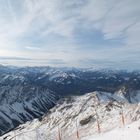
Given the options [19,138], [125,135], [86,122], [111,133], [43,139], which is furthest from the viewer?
[86,122]

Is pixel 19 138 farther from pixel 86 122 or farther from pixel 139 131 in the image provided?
pixel 139 131

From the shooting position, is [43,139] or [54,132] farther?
[54,132]

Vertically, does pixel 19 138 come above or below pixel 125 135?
below

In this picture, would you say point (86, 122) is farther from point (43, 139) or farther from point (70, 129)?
point (43, 139)

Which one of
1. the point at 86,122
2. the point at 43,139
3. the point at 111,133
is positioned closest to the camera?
the point at 111,133

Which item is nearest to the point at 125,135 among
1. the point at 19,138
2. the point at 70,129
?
the point at 19,138

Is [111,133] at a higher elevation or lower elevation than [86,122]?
higher

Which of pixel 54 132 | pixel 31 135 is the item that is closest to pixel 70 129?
pixel 54 132

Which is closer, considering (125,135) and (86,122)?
(125,135)

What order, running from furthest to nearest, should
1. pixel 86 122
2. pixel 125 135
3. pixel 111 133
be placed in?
A: 1. pixel 86 122
2. pixel 111 133
3. pixel 125 135

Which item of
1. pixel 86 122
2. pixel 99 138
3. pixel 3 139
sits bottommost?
pixel 3 139
